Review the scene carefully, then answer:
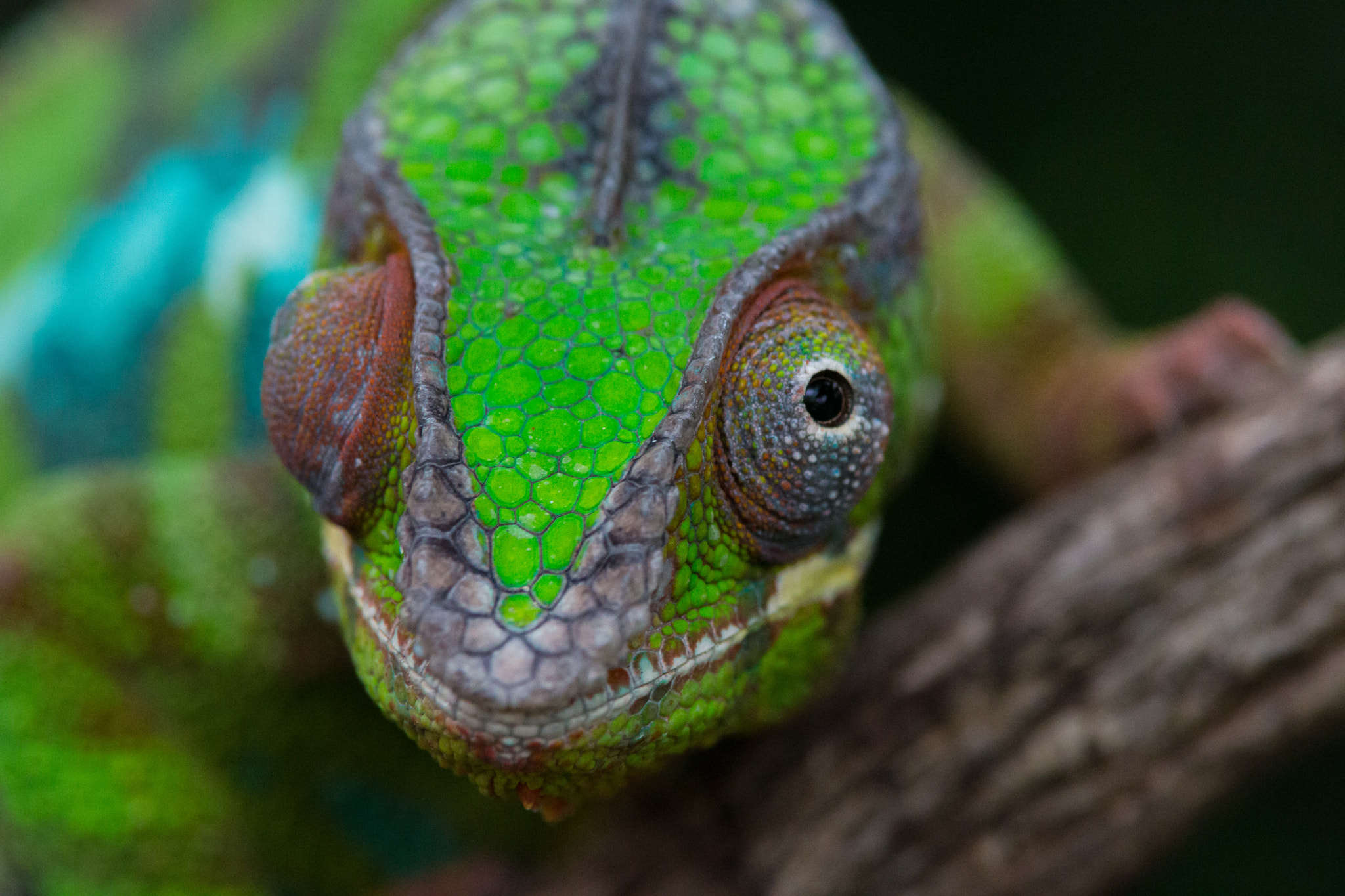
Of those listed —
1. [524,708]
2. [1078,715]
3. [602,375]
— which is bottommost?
[1078,715]

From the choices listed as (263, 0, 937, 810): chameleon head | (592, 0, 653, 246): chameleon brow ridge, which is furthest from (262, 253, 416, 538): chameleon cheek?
(592, 0, 653, 246): chameleon brow ridge

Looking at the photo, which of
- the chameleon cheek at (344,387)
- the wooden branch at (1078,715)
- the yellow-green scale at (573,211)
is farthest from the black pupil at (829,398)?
the wooden branch at (1078,715)

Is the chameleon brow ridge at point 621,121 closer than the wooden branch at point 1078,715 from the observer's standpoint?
Yes

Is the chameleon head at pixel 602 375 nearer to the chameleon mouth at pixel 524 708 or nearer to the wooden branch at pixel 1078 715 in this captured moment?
the chameleon mouth at pixel 524 708

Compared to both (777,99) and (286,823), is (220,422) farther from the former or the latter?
(777,99)

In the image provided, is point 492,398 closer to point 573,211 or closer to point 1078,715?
point 573,211

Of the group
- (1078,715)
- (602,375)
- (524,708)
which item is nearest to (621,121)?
(602,375)
